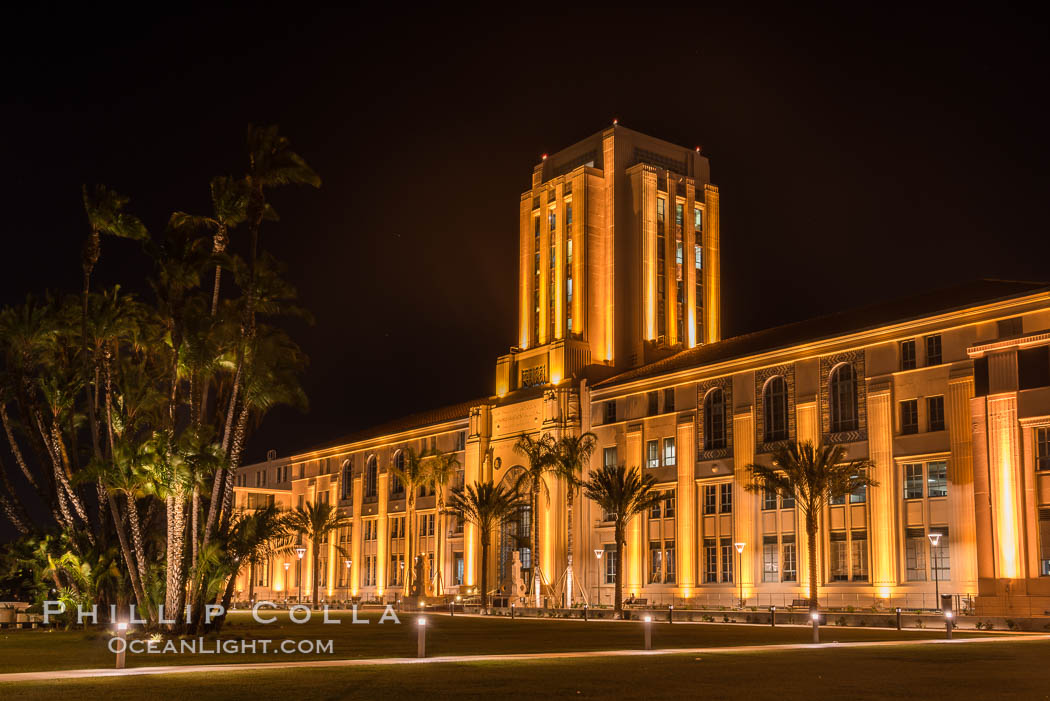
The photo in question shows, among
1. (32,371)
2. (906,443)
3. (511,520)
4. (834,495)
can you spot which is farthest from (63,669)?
(511,520)

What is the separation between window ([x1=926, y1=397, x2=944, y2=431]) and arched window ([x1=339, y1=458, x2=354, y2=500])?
65.9 meters

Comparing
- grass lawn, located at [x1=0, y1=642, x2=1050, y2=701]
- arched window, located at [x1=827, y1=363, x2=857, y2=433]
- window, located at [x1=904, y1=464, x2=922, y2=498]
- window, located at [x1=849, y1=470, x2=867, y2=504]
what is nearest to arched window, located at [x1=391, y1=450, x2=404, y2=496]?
arched window, located at [x1=827, y1=363, x2=857, y2=433]

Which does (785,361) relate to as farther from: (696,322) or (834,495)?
(696,322)

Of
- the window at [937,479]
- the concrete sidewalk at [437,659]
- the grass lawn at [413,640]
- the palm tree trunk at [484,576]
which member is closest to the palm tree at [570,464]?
the palm tree trunk at [484,576]

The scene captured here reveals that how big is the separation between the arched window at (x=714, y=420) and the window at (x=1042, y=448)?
21.9 meters

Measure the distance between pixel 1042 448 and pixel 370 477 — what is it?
70.2 meters

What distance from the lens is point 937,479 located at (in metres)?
54.8

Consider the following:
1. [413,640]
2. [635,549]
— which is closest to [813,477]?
[635,549]

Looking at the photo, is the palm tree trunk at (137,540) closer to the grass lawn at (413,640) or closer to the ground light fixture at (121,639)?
the grass lawn at (413,640)

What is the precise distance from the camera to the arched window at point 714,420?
67.8 metres

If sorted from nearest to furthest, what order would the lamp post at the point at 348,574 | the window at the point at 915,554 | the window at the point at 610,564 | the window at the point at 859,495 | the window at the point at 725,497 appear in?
the window at the point at 915,554, the window at the point at 859,495, the window at the point at 725,497, the window at the point at 610,564, the lamp post at the point at 348,574

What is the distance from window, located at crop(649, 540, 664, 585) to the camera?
70.3m

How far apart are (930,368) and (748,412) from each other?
12.4m

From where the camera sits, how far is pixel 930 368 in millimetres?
55969
